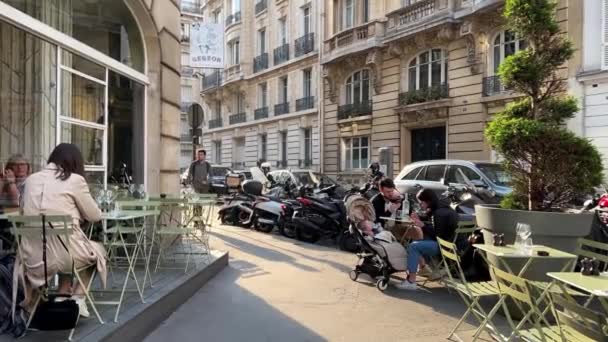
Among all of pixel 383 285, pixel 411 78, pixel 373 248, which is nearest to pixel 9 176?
pixel 373 248

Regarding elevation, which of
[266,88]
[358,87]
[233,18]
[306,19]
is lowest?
[358,87]

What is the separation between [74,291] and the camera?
4164 mm

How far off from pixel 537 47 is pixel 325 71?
2228cm

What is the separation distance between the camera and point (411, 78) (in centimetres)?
2322

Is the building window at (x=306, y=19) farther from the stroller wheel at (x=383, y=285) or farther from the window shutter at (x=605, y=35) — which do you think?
the stroller wheel at (x=383, y=285)

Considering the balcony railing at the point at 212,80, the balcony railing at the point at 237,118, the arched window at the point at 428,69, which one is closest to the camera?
the arched window at the point at 428,69

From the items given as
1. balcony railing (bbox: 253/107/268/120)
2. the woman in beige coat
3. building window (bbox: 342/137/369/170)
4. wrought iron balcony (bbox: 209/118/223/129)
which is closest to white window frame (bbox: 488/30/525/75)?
building window (bbox: 342/137/369/170)

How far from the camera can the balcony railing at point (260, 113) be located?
34625mm

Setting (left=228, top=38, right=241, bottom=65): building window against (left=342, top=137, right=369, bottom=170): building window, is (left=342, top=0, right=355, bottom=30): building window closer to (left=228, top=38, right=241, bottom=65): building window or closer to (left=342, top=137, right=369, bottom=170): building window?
(left=342, top=137, right=369, bottom=170): building window

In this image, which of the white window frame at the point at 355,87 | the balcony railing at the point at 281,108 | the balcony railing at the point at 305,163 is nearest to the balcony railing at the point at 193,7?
the balcony railing at the point at 281,108

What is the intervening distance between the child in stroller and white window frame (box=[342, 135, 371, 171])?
18.4 meters

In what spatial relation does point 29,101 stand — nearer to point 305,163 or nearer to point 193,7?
point 305,163

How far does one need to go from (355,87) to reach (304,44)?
5354 mm

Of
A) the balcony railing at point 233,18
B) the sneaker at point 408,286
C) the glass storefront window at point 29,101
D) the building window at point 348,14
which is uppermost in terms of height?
the balcony railing at point 233,18
